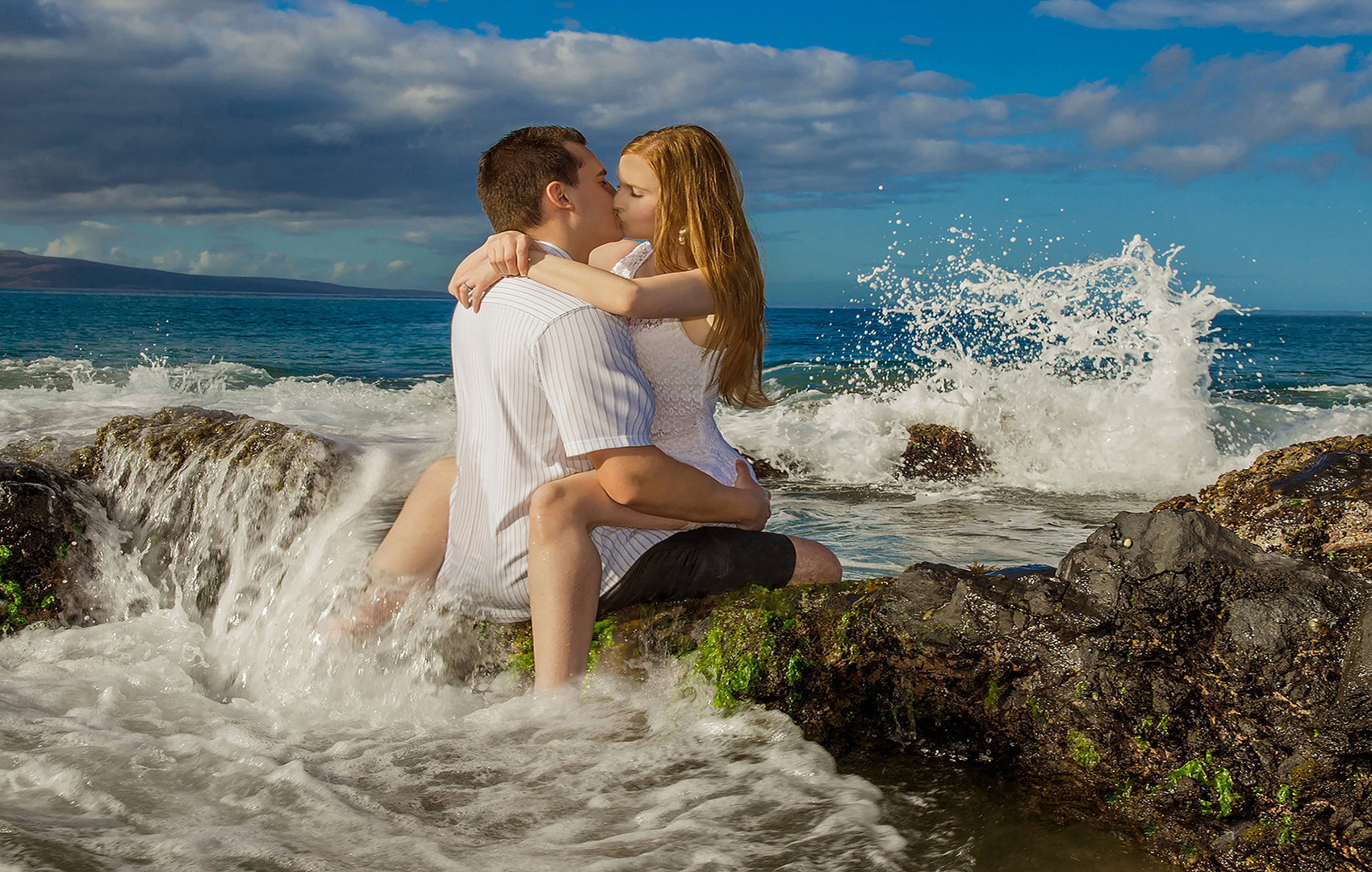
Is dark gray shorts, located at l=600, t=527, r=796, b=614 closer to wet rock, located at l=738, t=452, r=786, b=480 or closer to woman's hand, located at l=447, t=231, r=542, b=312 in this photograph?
woman's hand, located at l=447, t=231, r=542, b=312

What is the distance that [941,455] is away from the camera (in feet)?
31.9

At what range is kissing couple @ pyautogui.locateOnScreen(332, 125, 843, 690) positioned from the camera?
111 inches

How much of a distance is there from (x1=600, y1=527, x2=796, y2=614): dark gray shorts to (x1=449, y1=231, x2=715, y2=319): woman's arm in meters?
0.74

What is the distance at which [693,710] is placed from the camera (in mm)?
2910

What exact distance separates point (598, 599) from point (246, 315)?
58.2 m

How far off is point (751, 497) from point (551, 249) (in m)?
1.04

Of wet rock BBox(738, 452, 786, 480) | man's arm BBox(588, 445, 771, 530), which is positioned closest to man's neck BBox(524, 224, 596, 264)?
man's arm BBox(588, 445, 771, 530)

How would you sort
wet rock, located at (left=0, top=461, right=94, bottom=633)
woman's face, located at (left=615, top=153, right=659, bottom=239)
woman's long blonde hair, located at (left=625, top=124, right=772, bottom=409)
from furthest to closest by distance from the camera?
wet rock, located at (left=0, top=461, right=94, bottom=633) < woman's face, located at (left=615, top=153, right=659, bottom=239) < woman's long blonde hair, located at (left=625, top=124, right=772, bottom=409)

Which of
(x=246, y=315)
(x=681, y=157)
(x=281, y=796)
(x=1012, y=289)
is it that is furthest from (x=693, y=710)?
(x=246, y=315)

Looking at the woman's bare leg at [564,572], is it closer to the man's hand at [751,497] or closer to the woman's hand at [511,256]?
the man's hand at [751,497]

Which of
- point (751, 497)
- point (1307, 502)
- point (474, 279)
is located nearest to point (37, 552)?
point (474, 279)

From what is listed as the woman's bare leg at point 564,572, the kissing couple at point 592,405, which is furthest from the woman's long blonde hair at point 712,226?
the woman's bare leg at point 564,572

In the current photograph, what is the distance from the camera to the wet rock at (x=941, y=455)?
9.59 metres

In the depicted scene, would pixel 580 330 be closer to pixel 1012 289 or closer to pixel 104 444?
pixel 104 444
